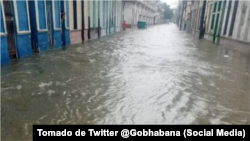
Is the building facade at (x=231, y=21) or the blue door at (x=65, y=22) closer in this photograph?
the blue door at (x=65, y=22)

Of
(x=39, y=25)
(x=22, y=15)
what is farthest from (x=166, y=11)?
(x=22, y=15)

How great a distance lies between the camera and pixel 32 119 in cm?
293

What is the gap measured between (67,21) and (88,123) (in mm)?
9134

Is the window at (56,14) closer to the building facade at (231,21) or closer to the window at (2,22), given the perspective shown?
the window at (2,22)

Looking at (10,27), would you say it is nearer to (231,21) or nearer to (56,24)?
(56,24)

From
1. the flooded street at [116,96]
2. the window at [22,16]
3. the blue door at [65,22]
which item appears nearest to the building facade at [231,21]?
the flooded street at [116,96]

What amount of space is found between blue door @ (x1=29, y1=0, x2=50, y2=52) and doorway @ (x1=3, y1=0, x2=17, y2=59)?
46.3 inches

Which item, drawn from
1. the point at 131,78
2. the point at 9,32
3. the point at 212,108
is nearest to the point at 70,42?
the point at 9,32

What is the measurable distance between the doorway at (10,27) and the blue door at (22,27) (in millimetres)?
117
